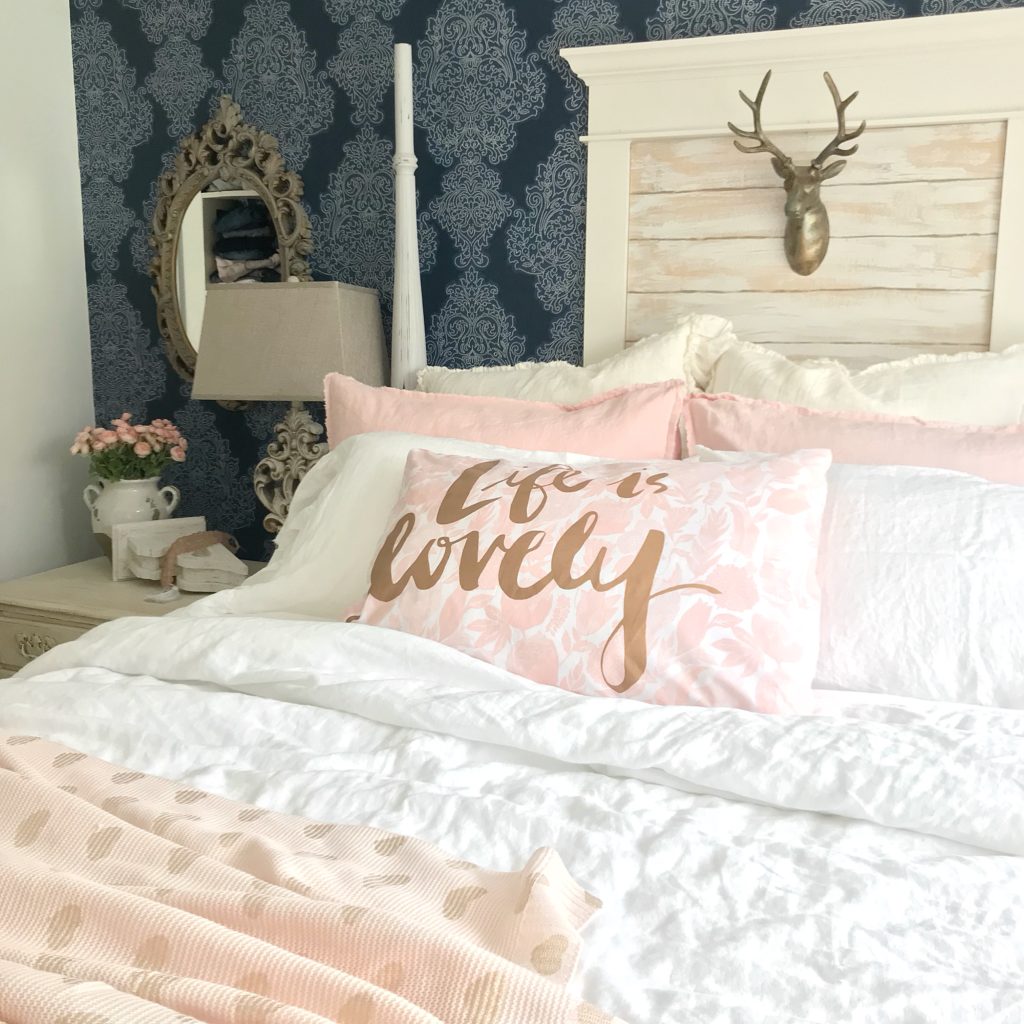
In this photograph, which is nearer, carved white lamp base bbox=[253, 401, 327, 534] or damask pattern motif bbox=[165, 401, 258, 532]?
carved white lamp base bbox=[253, 401, 327, 534]

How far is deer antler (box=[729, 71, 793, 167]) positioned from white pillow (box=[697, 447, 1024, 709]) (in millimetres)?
838

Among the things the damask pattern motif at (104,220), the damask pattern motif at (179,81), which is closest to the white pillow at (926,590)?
the damask pattern motif at (179,81)

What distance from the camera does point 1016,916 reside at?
75cm

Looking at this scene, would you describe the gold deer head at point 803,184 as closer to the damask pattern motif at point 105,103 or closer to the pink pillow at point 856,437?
the pink pillow at point 856,437

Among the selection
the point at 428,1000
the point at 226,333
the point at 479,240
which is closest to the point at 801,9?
the point at 479,240

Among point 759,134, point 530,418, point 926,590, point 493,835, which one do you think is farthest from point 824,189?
point 493,835

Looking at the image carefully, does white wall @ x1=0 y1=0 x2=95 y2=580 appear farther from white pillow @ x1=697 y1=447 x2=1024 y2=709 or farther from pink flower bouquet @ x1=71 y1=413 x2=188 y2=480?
white pillow @ x1=697 y1=447 x2=1024 y2=709

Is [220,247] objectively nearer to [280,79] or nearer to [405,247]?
[280,79]

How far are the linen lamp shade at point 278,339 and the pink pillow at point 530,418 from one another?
18 cm

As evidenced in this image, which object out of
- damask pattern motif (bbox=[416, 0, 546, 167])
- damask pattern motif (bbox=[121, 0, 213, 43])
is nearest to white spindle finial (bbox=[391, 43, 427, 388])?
damask pattern motif (bbox=[416, 0, 546, 167])

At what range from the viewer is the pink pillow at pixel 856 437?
4.76 ft

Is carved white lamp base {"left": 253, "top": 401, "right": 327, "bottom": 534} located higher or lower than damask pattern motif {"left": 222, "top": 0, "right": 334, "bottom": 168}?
lower

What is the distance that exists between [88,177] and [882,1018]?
2.81 m

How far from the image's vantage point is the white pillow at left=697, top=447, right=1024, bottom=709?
4.00ft
